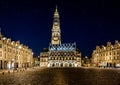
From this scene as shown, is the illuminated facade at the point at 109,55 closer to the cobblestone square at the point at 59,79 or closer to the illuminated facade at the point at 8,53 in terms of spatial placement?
the illuminated facade at the point at 8,53

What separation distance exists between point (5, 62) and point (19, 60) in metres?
28.2

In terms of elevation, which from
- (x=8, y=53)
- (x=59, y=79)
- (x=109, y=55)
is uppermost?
(x=8, y=53)

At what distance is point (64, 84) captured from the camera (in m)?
34.4

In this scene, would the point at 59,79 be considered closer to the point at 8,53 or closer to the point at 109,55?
the point at 8,53

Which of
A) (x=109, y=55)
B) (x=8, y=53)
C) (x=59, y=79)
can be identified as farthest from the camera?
(x=109, y=55)

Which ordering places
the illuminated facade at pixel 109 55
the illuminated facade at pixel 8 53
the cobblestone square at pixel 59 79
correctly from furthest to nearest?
the illuminated facade at pixel 109 55, the illuminated facade at pixel 8 53, the cobblestone square at pixel 59 79

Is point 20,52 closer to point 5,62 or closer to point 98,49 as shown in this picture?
point 5,62

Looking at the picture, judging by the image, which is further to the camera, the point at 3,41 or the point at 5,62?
the point at 5,62

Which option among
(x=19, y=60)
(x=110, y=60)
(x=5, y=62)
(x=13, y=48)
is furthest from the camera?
(x=110, y=60)

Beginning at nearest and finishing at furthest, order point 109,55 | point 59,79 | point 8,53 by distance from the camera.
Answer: point 59,79 < point 8,53 < point 109,55

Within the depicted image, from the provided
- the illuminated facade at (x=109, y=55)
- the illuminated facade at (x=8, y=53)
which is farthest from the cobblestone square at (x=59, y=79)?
the illuminated facade at (x=109, y=55)

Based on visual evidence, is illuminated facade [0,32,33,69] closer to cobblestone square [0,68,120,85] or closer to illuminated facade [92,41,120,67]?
cobblestone square [0,68,120,85]

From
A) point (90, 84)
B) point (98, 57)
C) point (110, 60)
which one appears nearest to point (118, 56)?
point (110, 60)

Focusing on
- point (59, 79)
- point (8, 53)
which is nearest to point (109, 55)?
point (8, 53)
